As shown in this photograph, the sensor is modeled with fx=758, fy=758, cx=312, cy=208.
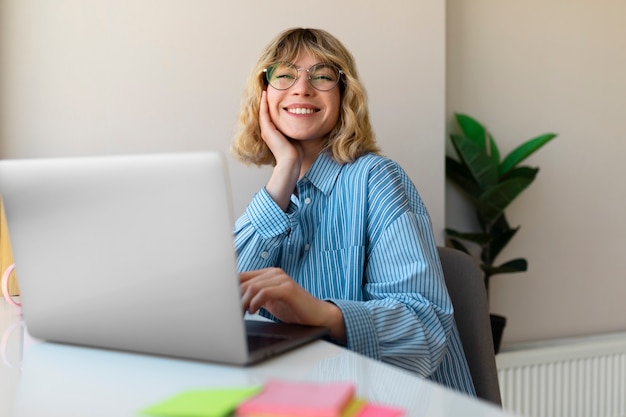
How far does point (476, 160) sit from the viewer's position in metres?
2.55

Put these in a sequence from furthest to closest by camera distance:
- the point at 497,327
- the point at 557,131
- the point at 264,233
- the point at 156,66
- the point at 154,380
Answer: the point at 557,131
the point at 497,327
the point at 156,66
the point at 264,233
the point at 154,380

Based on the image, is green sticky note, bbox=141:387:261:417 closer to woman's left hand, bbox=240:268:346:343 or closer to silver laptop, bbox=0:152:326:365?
silver laptop, bbox=0:152:326:365

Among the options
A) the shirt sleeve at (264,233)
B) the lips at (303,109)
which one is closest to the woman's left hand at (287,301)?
the shirt sleeve at (264,233)

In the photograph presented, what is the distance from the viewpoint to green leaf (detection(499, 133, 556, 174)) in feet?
8.61

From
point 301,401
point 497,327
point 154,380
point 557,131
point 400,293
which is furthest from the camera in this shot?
point 557,131

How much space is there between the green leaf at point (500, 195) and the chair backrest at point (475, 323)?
1.02 meters

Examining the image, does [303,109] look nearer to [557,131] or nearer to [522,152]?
[522,152]

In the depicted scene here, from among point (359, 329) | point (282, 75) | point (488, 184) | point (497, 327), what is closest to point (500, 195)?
point (488, 184)

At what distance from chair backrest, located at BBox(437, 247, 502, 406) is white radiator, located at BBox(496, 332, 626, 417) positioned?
116 centimetres

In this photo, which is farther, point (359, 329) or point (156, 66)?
point (156, 66)

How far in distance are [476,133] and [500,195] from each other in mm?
234

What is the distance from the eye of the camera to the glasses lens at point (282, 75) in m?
1.73

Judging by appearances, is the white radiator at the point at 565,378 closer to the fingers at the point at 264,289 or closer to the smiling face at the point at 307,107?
the smiling face at the point at 307,107

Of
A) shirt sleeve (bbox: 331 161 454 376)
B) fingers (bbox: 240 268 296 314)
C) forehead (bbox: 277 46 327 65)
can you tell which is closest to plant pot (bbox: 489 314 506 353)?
shirt sleeve (bbox: 331 161 454 376)
